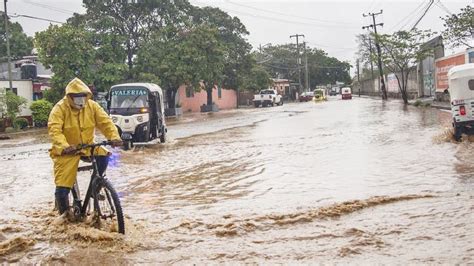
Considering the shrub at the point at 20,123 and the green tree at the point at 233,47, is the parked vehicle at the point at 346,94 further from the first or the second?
the shrub at the point at 20,123

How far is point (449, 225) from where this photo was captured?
241 inches

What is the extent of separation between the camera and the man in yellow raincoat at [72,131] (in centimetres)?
612

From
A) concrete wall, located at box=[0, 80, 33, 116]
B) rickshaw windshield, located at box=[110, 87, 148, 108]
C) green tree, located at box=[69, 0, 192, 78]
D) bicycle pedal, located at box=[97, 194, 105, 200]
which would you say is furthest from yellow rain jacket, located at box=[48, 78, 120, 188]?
green tree, located at box=[69, 0, 192, 78]

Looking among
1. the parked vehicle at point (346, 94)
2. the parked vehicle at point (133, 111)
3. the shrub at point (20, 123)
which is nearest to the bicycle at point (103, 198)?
the parked vehicle at point (133, 111)

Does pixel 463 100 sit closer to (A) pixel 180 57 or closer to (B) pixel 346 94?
(A) pixel 180 57

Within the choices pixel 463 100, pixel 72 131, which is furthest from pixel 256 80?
pixel 72 131

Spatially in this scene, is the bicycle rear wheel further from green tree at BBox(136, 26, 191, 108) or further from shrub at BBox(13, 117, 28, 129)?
green tree at BBox(136, 26, 191, 108)

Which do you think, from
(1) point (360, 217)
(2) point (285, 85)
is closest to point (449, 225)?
(1) point (360, 217)

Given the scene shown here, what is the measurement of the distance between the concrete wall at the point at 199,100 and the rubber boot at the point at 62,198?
147ft

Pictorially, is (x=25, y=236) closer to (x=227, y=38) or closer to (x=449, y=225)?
(x=449, y=225)

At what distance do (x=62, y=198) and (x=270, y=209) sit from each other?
110 inches

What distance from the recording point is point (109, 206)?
6012 mm

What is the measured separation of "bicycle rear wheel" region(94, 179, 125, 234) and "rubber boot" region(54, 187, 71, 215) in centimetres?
42

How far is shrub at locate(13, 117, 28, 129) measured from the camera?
3262 centimetres
